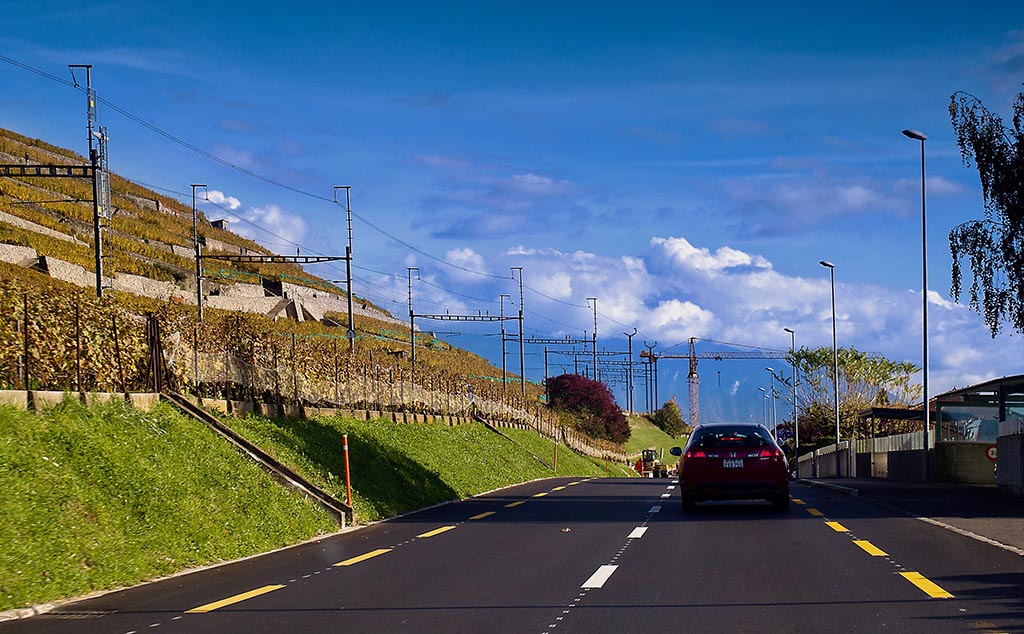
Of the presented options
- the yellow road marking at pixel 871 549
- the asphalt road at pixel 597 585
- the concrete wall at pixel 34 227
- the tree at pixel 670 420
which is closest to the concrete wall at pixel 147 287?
the concrete wall at pixel 34 227

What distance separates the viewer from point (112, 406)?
1808cm

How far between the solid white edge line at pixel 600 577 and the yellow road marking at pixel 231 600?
122 inches

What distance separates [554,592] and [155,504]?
20.4 feet

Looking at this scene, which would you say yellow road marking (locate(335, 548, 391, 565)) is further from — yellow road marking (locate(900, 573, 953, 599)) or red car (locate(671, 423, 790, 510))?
red car (locate(671, 423, 790, 510))

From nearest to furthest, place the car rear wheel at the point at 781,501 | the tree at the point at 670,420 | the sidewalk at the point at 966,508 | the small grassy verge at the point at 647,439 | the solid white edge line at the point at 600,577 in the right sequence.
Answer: the solid white edge line at the point at 600,577 < the sidewalk at the point at 966,508 < the car rear wheel at the point at 781,501 < the small grassy verge at the point at 647,439 < the tree at the point at 670,420

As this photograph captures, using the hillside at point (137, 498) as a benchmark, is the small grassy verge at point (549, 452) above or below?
below

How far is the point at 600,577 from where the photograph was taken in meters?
11.8

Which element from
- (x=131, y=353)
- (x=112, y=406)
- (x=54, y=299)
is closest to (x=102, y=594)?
(x=112, y=406)

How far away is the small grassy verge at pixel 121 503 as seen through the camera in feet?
37.6

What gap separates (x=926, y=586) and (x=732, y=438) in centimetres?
1066

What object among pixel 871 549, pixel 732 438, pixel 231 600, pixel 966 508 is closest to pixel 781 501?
pixel 732 438

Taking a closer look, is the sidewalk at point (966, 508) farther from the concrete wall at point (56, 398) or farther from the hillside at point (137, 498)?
the concrete wall at point (56, 398)

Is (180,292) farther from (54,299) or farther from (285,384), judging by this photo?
(54,299)

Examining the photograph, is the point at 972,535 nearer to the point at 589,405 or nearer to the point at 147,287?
the point at 147,287
